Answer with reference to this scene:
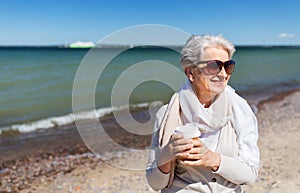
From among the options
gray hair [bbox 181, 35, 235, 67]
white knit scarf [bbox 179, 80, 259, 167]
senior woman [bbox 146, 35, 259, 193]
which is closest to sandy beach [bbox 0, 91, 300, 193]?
senior woman [bbox 146, 35, 259, 193]

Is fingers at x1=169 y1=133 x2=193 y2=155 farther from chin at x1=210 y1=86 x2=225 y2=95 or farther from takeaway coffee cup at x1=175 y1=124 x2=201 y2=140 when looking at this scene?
chin at x1=210 y1=86 x2=225 y2=95

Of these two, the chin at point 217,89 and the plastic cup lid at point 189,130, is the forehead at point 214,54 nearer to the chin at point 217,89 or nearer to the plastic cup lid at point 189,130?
the chin at point 217,89

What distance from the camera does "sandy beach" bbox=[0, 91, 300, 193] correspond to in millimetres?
5684

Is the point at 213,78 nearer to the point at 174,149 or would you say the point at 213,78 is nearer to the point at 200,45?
the point at 200,45

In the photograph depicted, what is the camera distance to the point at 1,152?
341 inches

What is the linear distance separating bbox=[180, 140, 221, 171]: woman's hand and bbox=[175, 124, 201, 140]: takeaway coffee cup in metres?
0.03

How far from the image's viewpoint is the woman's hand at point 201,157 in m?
1.86

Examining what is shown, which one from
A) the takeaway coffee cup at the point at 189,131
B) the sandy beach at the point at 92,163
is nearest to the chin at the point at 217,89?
the takeaway coffee cup at the point at 189,131

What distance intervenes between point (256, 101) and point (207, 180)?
15578mm

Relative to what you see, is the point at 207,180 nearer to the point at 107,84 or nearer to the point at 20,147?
the point at 20,147

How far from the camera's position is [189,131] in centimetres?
187

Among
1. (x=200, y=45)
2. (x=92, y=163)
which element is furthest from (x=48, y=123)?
(x=200, y=45)

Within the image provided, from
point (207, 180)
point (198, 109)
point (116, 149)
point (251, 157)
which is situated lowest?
point (116, 149)

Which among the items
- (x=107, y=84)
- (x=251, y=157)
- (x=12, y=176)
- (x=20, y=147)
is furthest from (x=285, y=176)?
(x=107, y=84)
